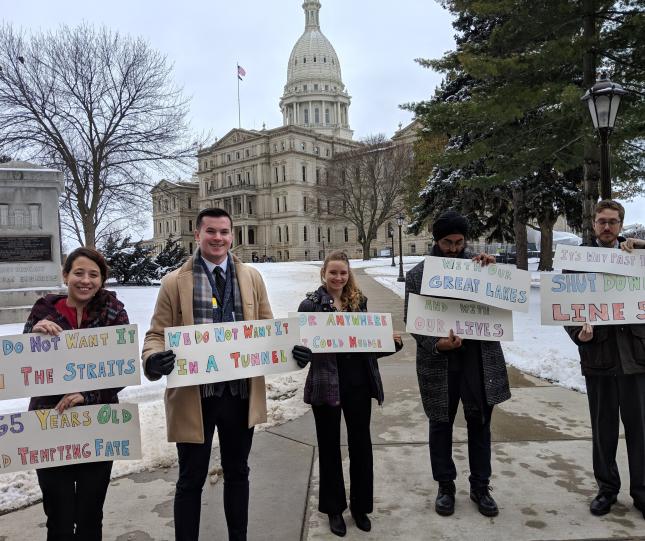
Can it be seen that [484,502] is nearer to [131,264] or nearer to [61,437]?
[61,437]

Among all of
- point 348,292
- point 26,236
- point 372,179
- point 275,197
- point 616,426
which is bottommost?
point 616,426

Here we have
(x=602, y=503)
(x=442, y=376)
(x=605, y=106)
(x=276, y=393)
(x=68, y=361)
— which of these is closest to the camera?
(x=68, y=361)

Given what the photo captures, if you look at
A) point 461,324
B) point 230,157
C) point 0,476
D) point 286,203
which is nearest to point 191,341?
point 461,324

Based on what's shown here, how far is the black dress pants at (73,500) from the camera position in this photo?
110 inches

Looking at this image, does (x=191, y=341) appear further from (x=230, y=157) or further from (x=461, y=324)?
(x=230, y=157)

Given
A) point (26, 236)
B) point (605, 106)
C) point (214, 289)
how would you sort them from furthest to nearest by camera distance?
point (26, 236) < point (605, 106) < point (214, 289)

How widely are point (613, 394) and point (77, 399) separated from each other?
3.71 metres

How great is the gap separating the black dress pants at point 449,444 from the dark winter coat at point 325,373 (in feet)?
1.84

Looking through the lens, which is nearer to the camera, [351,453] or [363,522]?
[363,522]

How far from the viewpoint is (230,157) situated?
10512 cm

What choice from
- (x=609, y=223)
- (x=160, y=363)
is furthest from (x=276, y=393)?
(x=609, y=223)

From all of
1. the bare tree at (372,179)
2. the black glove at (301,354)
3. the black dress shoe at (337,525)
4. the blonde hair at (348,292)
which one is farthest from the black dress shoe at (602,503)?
the bare tree at (372,179)

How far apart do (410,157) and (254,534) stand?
5759 centimetres

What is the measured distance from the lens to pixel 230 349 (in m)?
3.12
